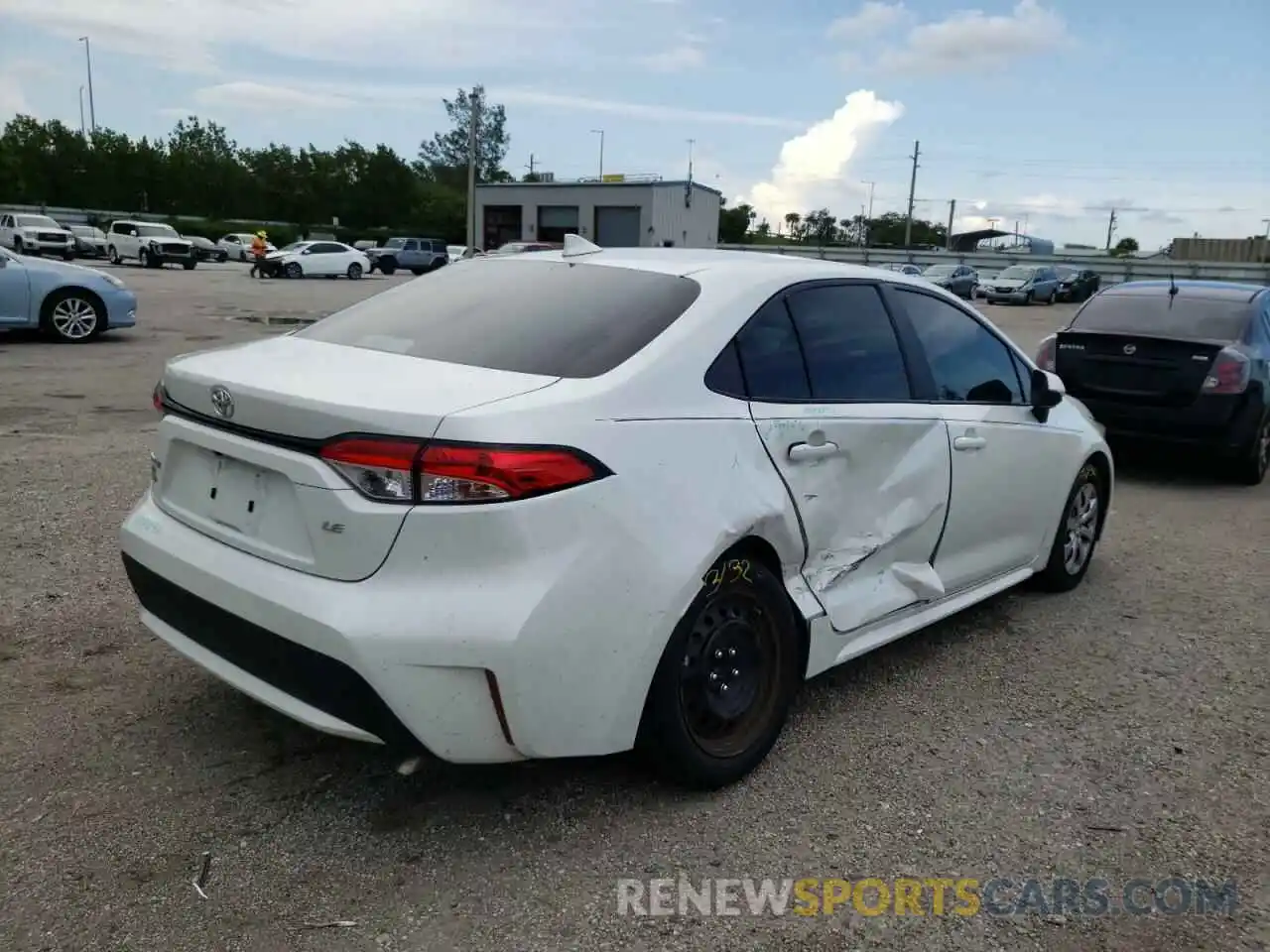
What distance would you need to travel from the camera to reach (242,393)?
2.86 metres

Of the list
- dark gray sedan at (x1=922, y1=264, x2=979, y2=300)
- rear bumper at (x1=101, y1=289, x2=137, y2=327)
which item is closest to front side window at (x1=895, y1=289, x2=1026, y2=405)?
rear bumper at (x1=101, y1=289, x2=137, y2=327)

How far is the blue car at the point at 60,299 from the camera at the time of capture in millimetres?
12773

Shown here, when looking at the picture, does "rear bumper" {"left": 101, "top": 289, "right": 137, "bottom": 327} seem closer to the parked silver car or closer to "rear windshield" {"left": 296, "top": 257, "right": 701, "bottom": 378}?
"rear windshield" {"left": 296, "top": 257, "right": 701, "bottom": 378}

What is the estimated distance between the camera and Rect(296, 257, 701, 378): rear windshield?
303 cm

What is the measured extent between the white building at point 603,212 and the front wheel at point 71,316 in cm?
4838

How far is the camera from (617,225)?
65.1 meters

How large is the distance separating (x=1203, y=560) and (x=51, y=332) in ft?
43.4

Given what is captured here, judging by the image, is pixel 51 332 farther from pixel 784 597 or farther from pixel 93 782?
pixel 784 597

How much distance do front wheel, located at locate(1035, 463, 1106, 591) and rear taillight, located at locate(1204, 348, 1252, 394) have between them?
2861 millimetres

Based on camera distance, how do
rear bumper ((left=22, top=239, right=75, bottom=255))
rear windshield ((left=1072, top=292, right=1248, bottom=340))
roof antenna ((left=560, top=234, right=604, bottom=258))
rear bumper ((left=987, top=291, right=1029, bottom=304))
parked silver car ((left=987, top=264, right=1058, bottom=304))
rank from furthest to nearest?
parked silver car ((left=987, top=264, right=1058, bottom=304)) → rear bumper ((left=987, top=291, right=1029, bottom=304)) → rear bumper ((left=22, top=239, right=75, bottom=255)) → rear windshield ((left=1072, top=292, right=1248, bottom=340)) → roof antenna ((left=560, top=234, right=604, bottom=258))

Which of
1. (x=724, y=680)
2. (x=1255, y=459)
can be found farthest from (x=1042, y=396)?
(x=1255, y=459)

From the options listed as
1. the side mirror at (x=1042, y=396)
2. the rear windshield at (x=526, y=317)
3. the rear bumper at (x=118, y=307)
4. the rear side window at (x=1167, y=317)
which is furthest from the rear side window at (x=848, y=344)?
the rear bumper at (x=118, y=307)

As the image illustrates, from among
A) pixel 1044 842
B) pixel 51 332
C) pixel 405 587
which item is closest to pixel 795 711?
pixel 1044 842

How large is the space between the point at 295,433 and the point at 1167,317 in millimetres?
7683
